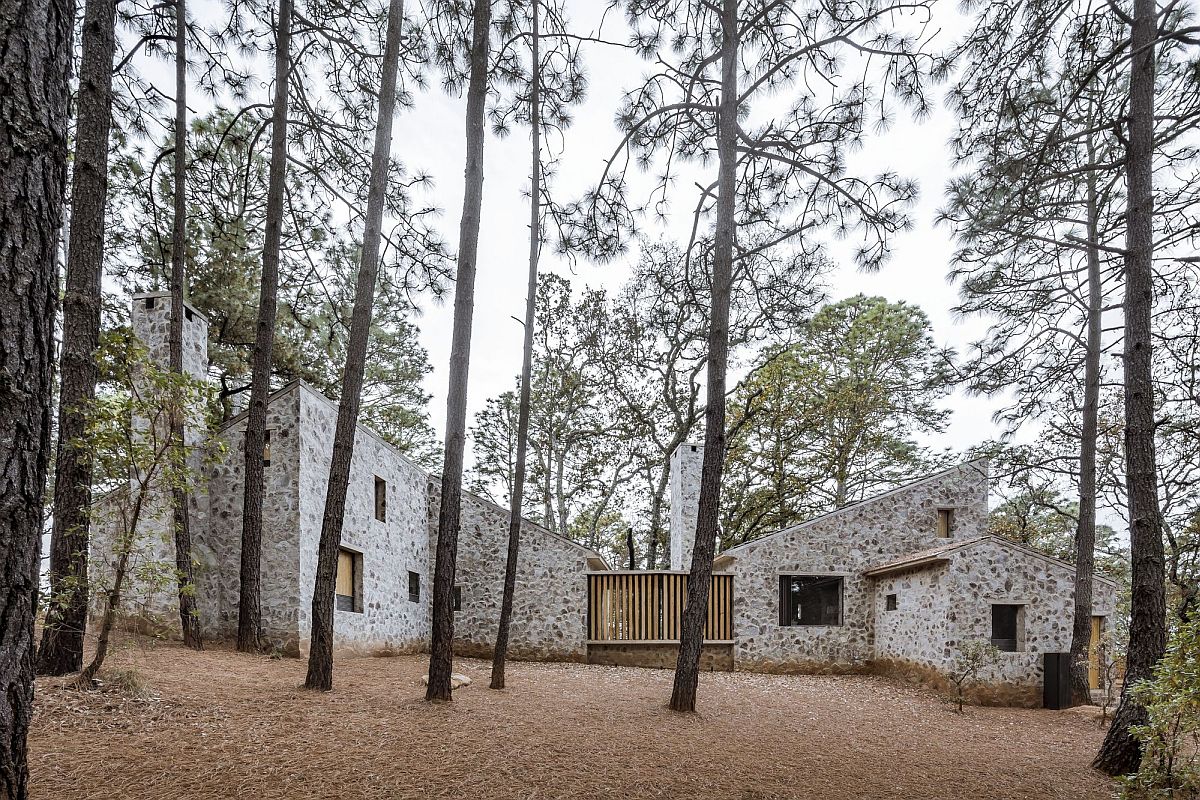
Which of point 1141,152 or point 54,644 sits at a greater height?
point 1141,152

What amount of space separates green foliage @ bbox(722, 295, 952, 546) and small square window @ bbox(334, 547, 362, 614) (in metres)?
9.82

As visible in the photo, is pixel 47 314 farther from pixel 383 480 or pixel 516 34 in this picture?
pixel 383 480

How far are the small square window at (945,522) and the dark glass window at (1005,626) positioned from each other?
275 centimetres

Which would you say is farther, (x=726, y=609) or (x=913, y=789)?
(x=726, y=609)

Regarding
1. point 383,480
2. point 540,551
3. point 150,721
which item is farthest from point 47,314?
point 540,551

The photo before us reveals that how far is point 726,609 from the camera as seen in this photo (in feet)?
41.8

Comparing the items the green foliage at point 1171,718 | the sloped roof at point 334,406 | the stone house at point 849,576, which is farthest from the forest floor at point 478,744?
the stone house at point 849,576

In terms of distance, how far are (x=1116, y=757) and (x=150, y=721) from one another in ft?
26.9

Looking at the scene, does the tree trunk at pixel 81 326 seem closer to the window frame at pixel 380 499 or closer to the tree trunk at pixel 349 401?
the tree trunk at pixel 349 401

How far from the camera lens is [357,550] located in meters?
10.9

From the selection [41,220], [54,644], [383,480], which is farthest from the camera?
[383,480]

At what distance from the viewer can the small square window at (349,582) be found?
10406mm

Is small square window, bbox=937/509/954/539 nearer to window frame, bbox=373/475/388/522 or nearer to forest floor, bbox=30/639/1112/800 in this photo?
forest floor, bbox=30/639/1112/800

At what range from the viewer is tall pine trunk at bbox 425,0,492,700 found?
269 inches
